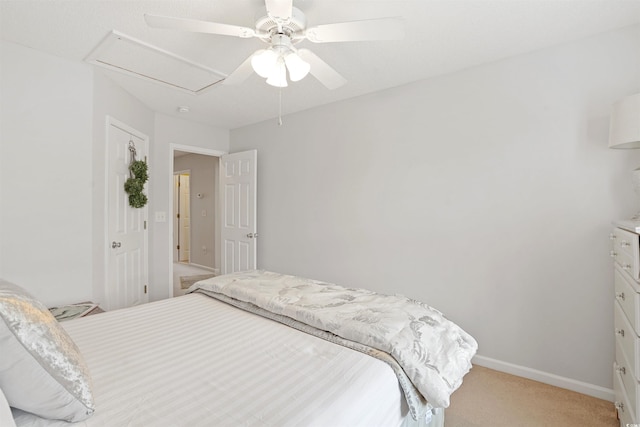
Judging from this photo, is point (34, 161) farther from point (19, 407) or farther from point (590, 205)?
point (590, 205)

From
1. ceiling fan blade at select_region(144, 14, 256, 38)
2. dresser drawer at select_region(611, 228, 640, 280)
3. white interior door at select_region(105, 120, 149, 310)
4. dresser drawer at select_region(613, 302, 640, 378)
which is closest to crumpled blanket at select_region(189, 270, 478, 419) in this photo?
dresser drawer at select_region(613, 302, 640, 378)

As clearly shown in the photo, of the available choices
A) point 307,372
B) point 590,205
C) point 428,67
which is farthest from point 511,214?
point 307,372

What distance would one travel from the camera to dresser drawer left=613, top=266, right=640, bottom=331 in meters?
1.36

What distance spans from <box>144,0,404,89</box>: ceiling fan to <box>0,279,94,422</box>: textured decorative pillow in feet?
4.30

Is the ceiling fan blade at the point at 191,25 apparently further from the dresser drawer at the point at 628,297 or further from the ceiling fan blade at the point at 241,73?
the dresser drawer at the point at 628,297

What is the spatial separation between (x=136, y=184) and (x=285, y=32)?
90.2 inches

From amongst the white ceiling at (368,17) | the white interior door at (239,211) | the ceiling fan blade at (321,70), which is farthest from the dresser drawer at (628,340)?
the white interior door at (239,211)

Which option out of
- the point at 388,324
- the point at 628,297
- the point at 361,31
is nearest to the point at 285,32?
the point at 361,31

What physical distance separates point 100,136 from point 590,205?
3.84m

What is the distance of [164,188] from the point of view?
3752 mm

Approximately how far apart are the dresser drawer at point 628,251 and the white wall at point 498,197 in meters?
0.41

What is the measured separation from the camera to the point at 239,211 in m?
4.18

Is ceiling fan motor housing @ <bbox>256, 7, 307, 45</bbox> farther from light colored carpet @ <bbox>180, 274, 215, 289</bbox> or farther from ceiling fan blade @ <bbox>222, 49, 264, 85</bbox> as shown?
light colored carpet @ <bbox>180, 274, 215, 289</bbox>

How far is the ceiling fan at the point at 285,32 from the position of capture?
4.74ft
